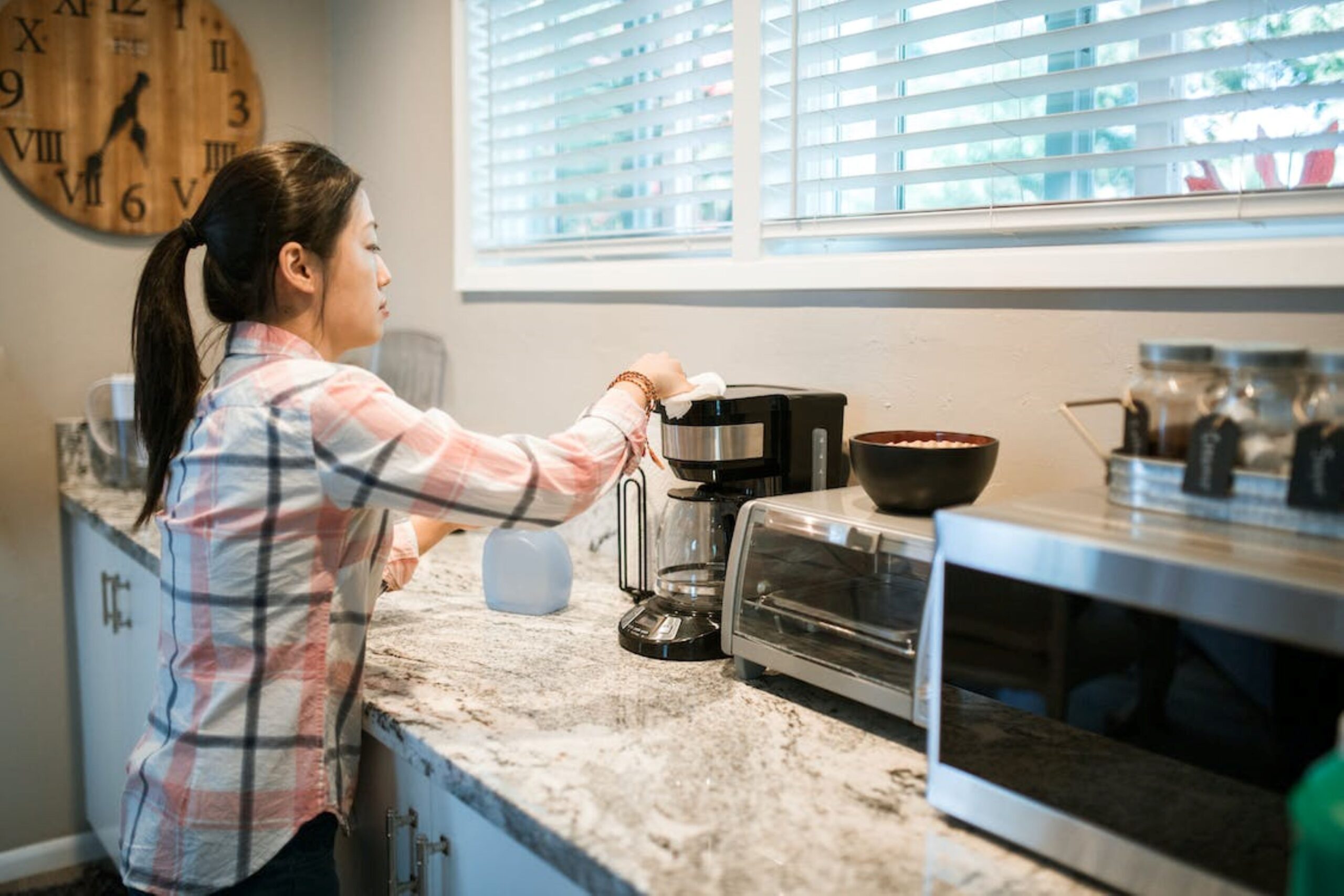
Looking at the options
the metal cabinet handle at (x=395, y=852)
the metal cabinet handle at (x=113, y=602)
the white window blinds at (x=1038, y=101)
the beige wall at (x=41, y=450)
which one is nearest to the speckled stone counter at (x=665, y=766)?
the metal cabinet handle at (x=395, y=852)

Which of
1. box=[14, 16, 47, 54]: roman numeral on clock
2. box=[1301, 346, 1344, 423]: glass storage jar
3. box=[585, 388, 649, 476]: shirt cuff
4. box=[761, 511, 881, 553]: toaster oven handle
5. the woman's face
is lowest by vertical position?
box=[761, 511, 881, 553]: toaster oven handle

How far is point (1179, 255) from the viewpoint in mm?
1236

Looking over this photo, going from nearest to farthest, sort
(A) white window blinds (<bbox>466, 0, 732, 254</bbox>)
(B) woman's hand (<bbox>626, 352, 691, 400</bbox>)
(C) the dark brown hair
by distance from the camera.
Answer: (C) the dark brown hair → (B) woman's hand (<bbox>626, 352, 691, 400</bbox>) → (A) white window blinds (<bbox>466, 0, 732, 254</bbox>)

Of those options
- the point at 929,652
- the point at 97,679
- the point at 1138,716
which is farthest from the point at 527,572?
the point at 97,679

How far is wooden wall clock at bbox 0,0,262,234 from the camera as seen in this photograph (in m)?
2.54

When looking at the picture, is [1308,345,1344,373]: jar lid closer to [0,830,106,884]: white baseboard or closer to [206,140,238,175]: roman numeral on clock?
[206,140,238,175]: roman numeral on clock

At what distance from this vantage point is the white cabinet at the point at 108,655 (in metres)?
2.23

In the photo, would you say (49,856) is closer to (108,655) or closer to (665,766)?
(108,655)

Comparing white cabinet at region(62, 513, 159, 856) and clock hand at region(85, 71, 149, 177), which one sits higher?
clock hand at region(85, 71, 149, 177)

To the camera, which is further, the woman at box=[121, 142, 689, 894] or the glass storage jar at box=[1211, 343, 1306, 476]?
the woman at box=[121, 142, 689, 894]

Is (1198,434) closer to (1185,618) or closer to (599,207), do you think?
(1185,618)

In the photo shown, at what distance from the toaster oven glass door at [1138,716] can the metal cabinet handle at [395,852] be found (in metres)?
0.65

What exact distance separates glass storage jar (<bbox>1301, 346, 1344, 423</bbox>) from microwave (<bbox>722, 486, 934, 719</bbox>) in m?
0.38

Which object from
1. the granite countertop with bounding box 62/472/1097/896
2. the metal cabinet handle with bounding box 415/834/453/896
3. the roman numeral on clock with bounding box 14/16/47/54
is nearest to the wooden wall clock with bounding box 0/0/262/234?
the roman numeral on clock with bounding box 14/16/47/54
